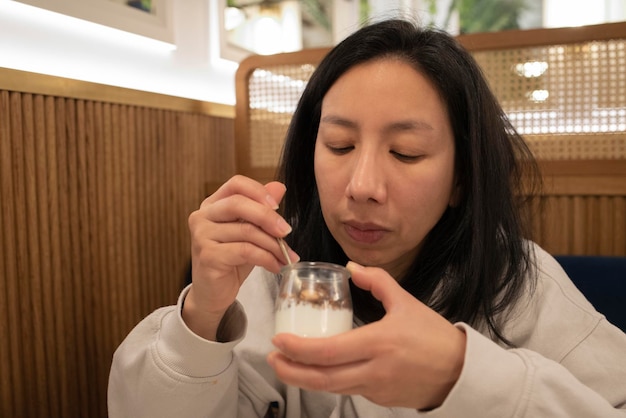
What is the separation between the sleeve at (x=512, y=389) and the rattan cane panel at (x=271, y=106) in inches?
66.2

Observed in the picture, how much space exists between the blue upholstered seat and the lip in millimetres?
928

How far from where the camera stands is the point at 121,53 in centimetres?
204

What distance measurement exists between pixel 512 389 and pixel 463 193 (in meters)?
0.52

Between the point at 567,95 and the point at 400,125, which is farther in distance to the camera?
the point at 567,95

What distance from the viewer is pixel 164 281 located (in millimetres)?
2246

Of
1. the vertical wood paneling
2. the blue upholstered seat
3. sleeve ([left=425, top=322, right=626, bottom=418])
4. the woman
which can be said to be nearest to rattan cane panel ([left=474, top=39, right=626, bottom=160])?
the vertical wood paneling

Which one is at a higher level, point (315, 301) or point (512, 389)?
point (315, 301)

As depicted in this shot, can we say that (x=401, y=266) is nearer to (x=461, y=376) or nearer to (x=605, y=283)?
(x=461, y=376)

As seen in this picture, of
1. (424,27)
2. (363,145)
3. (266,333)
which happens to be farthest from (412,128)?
(266,333)

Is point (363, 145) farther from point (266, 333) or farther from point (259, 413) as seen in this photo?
point (259, 413)

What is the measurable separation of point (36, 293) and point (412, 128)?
1.34m

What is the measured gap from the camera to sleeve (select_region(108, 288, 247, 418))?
92 cm

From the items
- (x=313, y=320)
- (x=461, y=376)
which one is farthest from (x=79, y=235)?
(x=461, y=376)

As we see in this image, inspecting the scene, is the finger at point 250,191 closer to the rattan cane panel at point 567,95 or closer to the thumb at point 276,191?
the thumb at point 276,191
